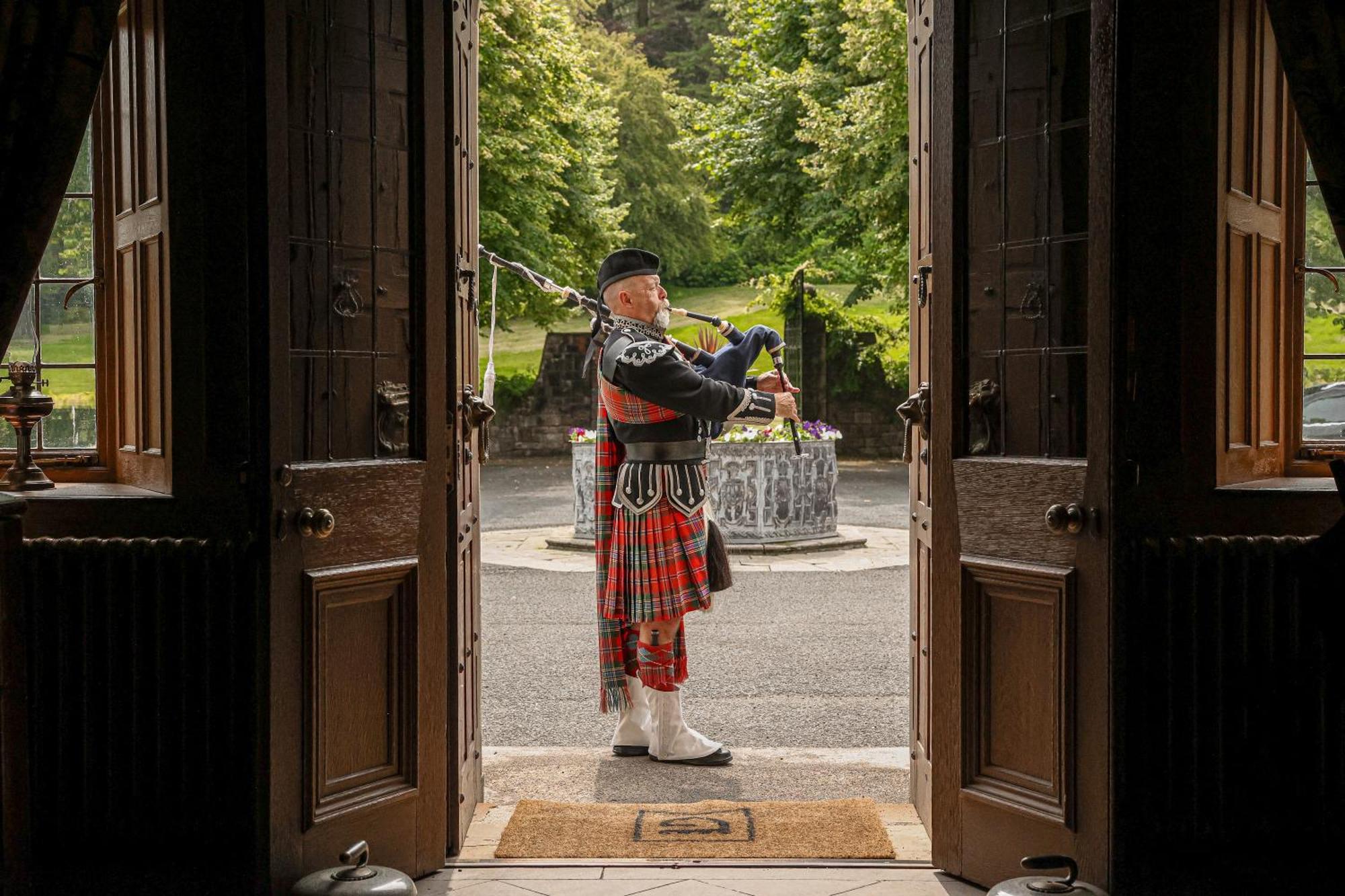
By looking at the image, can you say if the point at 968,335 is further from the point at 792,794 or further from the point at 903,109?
the point at 903,109

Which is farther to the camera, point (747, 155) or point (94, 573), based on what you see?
point (747, 155)

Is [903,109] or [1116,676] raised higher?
[903,109]

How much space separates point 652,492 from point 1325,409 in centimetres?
213

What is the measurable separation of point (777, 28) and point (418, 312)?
1831 cm

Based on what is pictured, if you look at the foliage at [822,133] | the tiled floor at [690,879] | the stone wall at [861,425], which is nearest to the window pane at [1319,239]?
the tiled floor at [690,879]

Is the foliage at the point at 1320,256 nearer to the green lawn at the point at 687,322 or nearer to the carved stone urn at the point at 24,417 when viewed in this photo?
the carved stone urn at the point at 24,417

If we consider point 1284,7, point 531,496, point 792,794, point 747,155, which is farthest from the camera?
point 747,155

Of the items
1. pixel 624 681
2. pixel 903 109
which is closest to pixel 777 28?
pixel 903 109

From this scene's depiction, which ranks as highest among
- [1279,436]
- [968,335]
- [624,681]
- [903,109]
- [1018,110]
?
[903,109]

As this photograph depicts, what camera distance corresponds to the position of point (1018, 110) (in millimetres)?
3318

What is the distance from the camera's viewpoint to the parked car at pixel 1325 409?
12.8ft

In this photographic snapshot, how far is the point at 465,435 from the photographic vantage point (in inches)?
151

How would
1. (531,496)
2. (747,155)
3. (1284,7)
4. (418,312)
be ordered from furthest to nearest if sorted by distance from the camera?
(747,155)
(531,496)
(418,312)
(1284,7)

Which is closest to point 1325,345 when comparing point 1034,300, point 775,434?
point 1034,300
